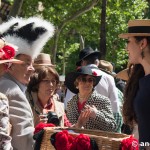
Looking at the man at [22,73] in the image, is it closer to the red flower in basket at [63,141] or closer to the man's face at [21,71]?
the man's face at [21,71]

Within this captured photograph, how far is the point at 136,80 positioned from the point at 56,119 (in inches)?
44.1

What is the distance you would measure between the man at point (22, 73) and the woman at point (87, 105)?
906 millimetres

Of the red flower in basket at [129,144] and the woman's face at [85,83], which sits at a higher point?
the woman's face at [85,83]

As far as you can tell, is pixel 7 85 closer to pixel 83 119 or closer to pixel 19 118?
pixel 19 118

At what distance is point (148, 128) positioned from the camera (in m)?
4.25

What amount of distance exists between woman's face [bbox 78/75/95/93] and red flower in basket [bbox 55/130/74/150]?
2214 mm

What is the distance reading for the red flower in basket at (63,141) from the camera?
4414 mm

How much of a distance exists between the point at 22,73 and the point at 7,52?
0.61 m

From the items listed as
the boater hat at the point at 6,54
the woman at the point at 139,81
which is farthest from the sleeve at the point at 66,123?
the boater hat at the point at 6,54

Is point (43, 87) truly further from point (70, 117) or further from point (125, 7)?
point (125, 7)

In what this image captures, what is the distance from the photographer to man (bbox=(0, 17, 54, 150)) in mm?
4738

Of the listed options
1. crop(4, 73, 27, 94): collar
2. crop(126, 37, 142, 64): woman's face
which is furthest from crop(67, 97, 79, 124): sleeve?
crop(126, 37, 142, 64): woman's face

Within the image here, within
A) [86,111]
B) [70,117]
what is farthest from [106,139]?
[70,117]

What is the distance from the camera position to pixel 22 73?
5.25 m
